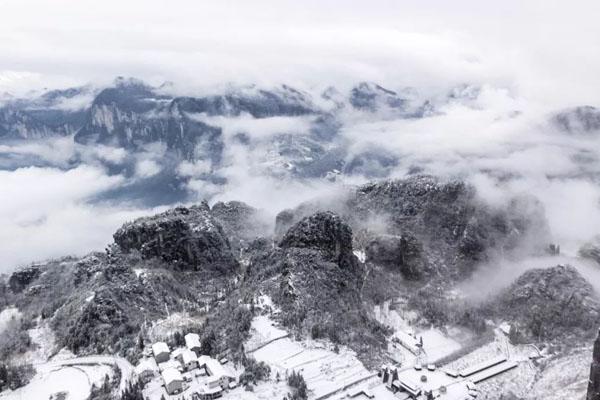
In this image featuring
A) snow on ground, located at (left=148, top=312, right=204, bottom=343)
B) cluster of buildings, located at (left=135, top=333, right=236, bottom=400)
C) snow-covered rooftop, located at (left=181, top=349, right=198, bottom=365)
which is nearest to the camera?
cluster of buildings, located at (left=135, top=333, right=236, bottom=400)

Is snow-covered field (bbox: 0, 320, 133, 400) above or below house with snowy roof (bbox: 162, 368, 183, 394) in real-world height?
below

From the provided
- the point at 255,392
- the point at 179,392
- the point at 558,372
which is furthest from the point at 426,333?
the point at 179,392

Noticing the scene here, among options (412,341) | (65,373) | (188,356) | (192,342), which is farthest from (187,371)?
(412,341)

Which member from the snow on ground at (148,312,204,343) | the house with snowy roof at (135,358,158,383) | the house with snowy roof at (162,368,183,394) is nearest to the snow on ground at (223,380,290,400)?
the house with snowy roof at (162,368,183,394)

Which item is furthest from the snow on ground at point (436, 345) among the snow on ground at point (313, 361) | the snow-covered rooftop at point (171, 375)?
the snow-covered rooftop at point (171, 375)

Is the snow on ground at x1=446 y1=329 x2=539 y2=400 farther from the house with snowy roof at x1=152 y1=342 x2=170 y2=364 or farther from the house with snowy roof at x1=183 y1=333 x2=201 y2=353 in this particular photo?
the house with snowy roof at x1=152 y1=342 x2=170 y2=364

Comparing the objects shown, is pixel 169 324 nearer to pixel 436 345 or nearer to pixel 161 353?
pixel 161 353
